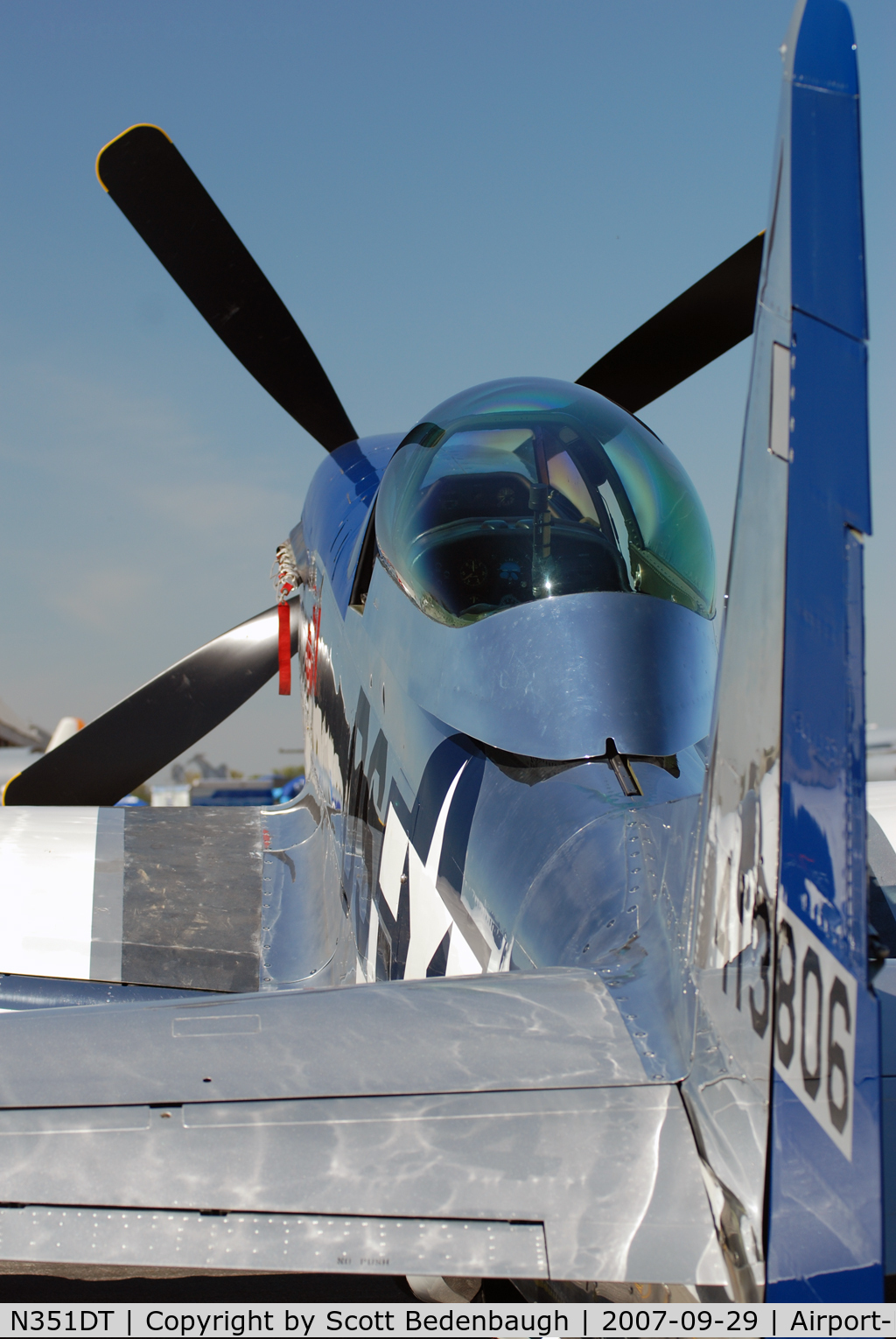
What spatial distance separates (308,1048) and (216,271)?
6157 millimetres

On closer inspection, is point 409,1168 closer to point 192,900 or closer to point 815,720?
point 815,720

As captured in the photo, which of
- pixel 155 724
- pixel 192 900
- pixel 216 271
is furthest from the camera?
pixel 155 724

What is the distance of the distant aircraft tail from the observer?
55.9 inches

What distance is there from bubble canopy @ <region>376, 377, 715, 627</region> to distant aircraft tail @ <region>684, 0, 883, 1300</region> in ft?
5.74

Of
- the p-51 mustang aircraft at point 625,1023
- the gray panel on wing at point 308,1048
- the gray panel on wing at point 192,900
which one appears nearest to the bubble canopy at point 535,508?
the p-51 mustang aircraft at point 625,1023

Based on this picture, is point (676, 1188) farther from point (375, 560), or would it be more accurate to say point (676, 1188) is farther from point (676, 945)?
point (375, 560)

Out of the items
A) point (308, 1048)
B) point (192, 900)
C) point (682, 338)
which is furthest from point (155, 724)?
point (308, 1048)

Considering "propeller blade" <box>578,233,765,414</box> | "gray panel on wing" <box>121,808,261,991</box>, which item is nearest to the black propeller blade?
"propeller blade" <box>578,233,765,414</box>

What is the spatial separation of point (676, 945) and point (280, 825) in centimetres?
447

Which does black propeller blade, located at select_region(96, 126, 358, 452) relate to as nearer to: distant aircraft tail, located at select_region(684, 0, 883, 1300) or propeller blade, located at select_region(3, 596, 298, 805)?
propeller blade, located at select_region(3, 596, 298, 805)

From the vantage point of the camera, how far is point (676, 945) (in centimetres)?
198

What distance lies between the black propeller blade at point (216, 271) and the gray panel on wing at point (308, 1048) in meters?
5.73

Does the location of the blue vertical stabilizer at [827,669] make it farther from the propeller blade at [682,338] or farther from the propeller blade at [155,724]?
the propeller blade at [155,724]

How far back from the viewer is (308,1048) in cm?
171
